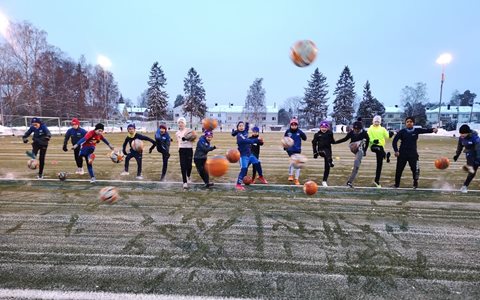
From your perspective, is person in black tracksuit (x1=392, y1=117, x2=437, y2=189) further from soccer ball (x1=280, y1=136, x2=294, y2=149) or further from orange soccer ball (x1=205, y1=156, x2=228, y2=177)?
orange soccer ball (x1=205, y1=156, x2=228, y2=177)

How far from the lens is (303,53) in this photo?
24.2 ft

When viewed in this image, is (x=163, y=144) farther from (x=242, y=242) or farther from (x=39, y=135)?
(x=242, y=242)

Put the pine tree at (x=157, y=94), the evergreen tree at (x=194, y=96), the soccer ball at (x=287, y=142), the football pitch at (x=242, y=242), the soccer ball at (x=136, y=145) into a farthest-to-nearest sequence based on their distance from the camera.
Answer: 1. the evergreen tree at (x=194, y=96)
2. the pine tree at (x=157, y=94)
3. the soccer ball at (x=136, y=145)
4. the soccer ball at (x=287, y=142)
5. the football pitch at (x=242, y=242)

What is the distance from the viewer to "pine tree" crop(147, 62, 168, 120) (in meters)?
69.4

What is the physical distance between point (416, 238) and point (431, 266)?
40.4 inches

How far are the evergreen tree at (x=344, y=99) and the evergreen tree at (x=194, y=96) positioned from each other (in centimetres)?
3387

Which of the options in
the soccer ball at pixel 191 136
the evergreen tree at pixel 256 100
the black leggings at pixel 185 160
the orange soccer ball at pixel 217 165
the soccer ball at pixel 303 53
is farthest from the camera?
the evergreen tree at pixel 256 100

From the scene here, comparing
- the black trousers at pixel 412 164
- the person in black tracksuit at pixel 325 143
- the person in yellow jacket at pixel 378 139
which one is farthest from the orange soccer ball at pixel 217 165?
the black trousers at pixel 412 164

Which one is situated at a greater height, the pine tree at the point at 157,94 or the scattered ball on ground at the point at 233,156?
the pine tree at the point at 157,94

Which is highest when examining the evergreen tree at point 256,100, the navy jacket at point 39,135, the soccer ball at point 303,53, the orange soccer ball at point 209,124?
the evergreen tree at point 256,100

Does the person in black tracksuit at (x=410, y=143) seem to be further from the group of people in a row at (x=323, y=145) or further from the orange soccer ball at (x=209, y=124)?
the orange soccer ball at (x=209, y=124)

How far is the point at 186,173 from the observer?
329 inches

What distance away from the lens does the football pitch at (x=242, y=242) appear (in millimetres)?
3328

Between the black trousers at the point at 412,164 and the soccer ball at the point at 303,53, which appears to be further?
the black trousers at the point at 412,164
